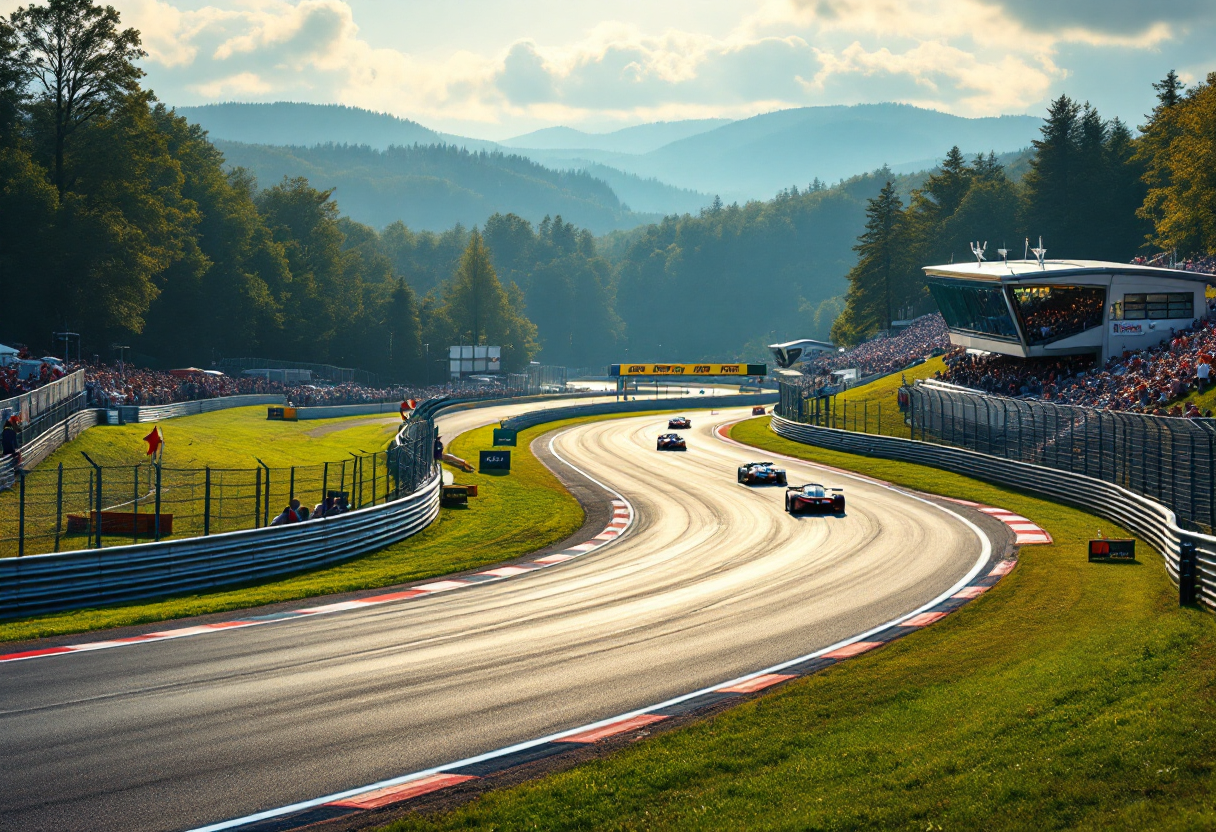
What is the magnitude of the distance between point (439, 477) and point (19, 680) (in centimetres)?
2191

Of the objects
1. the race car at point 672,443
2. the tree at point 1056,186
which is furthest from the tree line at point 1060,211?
the race car at point 672,443

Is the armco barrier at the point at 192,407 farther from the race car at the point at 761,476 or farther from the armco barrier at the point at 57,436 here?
the race car at the point at 761,476

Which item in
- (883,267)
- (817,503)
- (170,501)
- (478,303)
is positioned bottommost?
(817,503)

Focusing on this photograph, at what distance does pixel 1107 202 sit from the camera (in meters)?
109

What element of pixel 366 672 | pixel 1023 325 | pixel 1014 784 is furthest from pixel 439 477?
pixel 1023 325

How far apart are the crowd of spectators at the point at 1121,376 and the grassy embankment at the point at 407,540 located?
21215 millimetres

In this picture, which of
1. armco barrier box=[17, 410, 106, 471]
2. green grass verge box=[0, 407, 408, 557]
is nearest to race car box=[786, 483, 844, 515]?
green grass verge box=[0, 407, 408, 557]

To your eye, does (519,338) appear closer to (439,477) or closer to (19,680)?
(439,477)

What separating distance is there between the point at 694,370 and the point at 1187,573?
8276cm

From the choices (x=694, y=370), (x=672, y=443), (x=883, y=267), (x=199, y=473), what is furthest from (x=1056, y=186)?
(x=199, y=473)

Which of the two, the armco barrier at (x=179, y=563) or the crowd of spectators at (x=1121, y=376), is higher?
the crowd of spectators at (x=1121, y=376)

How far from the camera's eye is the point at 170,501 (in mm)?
25812

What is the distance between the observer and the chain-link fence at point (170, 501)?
23.0 meters

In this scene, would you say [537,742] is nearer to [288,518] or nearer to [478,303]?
[288,518]
